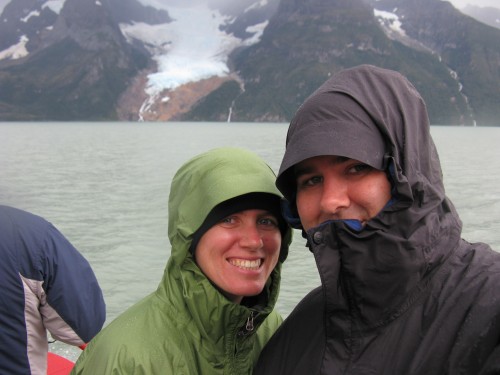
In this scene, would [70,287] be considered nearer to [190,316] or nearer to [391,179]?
[190,316]

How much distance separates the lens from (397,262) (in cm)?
119

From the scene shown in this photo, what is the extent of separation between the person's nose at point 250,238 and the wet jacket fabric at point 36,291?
3.10ft

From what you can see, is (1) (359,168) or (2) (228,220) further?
(2) (228,220)

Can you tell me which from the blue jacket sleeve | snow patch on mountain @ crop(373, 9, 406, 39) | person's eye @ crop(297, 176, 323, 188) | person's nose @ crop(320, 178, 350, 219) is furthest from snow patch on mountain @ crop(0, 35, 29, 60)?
person's nose @ crop(320, 178, 350, 219)

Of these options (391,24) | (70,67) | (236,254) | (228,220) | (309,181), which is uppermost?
(391,24)

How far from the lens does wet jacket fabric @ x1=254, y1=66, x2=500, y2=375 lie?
1.14 metres

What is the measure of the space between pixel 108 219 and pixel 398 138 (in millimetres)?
13109

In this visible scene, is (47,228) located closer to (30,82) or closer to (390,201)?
(390,201)

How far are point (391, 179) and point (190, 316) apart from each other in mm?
820

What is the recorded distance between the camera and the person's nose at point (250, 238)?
6.00 feet

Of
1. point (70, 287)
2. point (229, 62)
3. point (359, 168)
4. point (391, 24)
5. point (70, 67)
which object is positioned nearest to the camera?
point (359, 168)

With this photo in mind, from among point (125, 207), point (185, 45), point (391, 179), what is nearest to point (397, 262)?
point (391, 179)

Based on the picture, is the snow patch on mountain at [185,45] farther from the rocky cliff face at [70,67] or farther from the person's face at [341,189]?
the person's face at [341,189]

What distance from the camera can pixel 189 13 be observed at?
19838 cm
